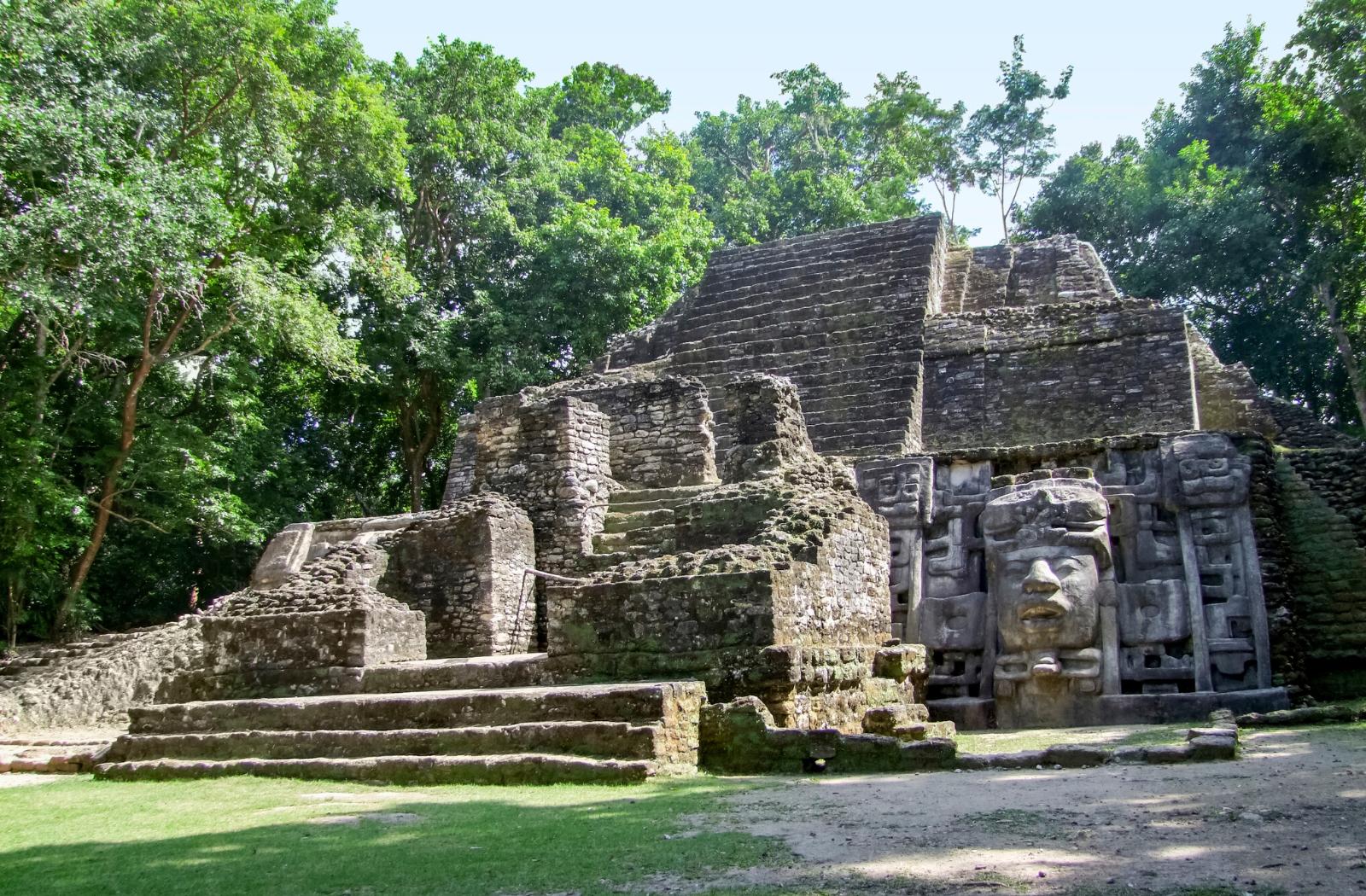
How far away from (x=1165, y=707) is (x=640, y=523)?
530cm

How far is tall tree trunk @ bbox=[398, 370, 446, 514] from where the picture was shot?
76.8 feet

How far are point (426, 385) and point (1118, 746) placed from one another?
1900 centimetres

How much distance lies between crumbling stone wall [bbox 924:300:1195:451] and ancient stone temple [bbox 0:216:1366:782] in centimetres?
4

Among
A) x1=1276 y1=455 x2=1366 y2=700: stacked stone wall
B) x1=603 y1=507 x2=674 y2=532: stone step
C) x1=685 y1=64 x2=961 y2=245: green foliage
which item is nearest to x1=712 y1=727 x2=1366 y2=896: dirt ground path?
x1=1276 y1=455 x2=1366 y2=700: stacked stone wall

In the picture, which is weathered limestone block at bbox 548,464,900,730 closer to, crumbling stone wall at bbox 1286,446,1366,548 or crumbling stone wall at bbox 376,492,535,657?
crumbling stone wall at bbox 376,492,535,657

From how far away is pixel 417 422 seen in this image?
969 inches

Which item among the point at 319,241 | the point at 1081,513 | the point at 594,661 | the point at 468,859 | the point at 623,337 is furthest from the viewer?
the point at 319,241

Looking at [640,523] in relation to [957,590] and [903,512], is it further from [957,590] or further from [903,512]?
[957,590]

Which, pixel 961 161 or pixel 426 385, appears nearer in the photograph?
pixel 426 385

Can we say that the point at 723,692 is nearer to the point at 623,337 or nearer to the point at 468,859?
the point at 468,859

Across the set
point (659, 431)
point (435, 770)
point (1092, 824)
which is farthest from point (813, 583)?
point (659, 431)

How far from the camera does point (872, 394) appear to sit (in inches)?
584

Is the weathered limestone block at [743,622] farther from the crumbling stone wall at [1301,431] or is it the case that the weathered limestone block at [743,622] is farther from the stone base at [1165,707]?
the crumbling stone wall at [1301,431]

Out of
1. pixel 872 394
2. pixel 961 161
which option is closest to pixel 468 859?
pixel 872 394
